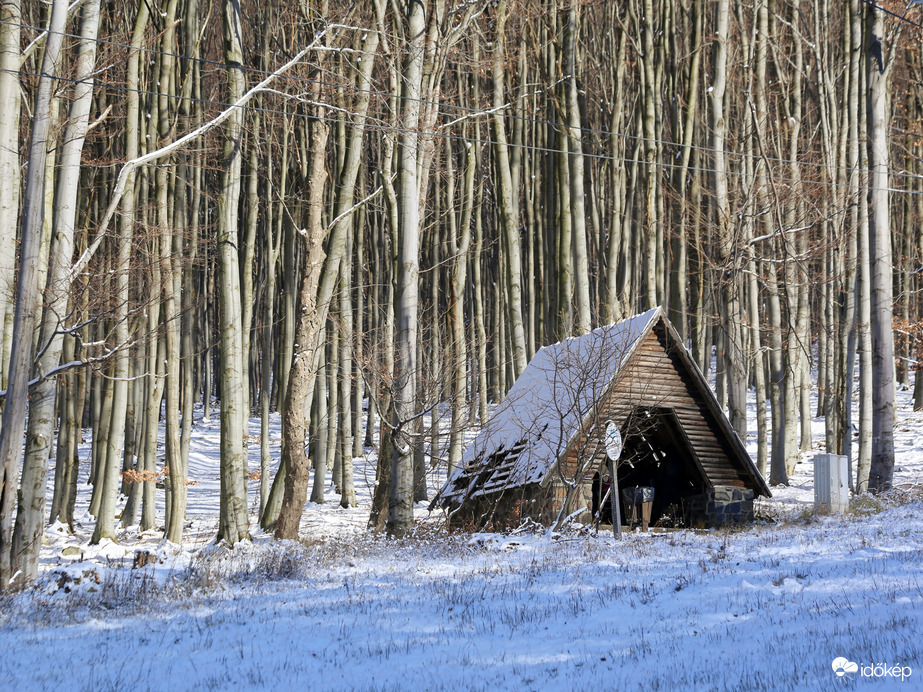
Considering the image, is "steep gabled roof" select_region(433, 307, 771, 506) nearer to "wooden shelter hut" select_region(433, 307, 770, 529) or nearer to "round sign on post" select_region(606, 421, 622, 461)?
"wooden shelter hut" select_region(433, 307, 770, 529)

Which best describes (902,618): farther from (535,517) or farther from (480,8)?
(480,8)

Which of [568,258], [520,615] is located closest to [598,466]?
[568,258]

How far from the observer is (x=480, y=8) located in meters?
18.8

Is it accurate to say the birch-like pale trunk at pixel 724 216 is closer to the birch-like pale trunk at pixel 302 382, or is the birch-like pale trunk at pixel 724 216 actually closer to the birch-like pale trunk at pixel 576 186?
the birch-like pale trunk at pixel 576 186

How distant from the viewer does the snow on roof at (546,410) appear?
13.0m

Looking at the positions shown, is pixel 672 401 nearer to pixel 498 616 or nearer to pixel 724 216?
pixel 724 216

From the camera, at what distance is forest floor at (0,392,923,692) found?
5.66 m

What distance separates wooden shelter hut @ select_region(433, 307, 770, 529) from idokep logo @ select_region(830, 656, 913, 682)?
24.2 ft

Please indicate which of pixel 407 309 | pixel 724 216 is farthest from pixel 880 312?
pixel 407 309

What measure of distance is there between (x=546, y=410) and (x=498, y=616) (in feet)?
23.0

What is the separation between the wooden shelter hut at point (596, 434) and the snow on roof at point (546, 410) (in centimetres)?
2

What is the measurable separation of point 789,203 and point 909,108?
10209mm

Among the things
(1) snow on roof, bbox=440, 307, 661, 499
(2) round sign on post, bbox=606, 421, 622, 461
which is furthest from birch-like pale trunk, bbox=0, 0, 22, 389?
(2) round sign on post, bbox=606, 421, 622, 461

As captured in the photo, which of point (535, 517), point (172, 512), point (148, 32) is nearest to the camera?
point (535, 517)
